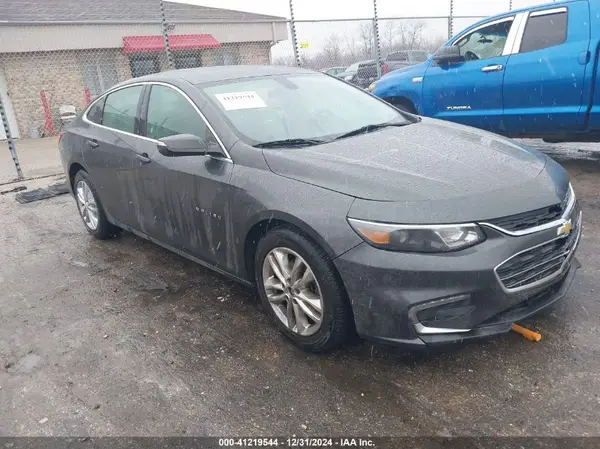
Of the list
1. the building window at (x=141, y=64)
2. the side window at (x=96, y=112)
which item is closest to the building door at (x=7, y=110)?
the building window at (x=141, y=64)

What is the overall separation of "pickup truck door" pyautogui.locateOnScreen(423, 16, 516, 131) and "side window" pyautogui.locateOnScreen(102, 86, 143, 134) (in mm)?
4158

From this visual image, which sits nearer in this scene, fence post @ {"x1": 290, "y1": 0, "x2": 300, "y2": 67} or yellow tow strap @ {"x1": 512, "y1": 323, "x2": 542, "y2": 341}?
yellow tow strap @ {"x1": 512, "y1": 323, "x2": 542, "y2": 341}

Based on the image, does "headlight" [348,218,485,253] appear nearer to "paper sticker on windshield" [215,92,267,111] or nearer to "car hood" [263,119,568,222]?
"car hood" [263,119,568,222]

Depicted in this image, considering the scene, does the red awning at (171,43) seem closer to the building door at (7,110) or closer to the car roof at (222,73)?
the building door at (7,110)

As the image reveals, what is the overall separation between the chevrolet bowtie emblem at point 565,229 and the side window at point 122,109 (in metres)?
3.12

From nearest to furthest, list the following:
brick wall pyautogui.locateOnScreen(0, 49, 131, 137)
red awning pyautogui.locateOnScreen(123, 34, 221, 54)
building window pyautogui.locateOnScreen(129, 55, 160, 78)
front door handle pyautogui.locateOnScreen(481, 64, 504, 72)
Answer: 1. front door handle pyautogui.locateOnScreen(481, 64, 504, 72)
2. brick wall pyautogui.locateOnScreen(0, 49, 131, 137)
3. red awning pyautogui.locateOnScreen(123, 34, 221, 54)
4. building window pyautogui.locateOnScreen(129, 55, 160, 78)

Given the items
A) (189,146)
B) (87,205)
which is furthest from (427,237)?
(87,205)

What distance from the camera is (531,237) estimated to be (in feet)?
8.04

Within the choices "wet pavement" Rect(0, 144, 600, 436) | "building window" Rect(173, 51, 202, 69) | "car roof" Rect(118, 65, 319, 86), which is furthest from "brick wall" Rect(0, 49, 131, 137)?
"wet pavement" Rect(0, 144, 600, 436)

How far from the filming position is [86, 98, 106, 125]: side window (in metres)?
4.67

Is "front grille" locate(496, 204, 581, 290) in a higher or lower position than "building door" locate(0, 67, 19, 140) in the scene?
lower

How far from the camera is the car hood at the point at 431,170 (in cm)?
248

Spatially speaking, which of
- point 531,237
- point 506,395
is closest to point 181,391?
point 506,395

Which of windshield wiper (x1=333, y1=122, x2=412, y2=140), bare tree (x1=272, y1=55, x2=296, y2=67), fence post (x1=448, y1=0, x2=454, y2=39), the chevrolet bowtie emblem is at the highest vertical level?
fence post (x1=448, y1=0, x2=454, y2=39)
